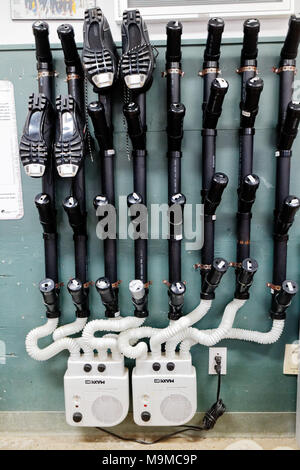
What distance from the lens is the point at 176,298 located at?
1.08 m

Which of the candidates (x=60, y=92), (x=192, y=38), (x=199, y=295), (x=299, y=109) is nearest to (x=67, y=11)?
(x=60, y=92)

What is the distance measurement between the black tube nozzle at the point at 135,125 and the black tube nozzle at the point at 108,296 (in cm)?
47

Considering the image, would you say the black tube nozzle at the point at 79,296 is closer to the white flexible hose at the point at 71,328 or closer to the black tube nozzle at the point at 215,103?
the white flexible hose at the point at 71,328

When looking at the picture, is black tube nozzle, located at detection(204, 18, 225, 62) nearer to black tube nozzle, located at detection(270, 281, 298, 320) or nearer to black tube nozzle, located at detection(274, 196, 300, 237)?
black tube nozzle, located at detection(274, 196, 300, 237)

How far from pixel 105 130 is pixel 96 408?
3.12ft

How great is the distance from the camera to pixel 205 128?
110 centimetres

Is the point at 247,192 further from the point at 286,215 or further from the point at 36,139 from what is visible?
the point at 36,139

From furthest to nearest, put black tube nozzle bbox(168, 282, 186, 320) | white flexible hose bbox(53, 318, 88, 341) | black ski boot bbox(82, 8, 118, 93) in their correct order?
1. white flexible hose bbox(53, 318, 88, 341)
2. black tube nozzle bbox(168, 282, 186, 320)
3. black ski boot bbox(82, 8, 118, 93)

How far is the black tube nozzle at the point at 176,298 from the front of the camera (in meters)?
1.07

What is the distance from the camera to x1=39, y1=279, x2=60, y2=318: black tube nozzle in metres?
1.10

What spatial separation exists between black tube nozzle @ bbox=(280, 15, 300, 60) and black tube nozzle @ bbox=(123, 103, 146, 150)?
51 centimetres

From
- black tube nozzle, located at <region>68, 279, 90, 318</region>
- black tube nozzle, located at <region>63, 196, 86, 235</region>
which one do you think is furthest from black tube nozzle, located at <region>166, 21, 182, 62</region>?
black tube nozzle, located at <region>68, 279, 90, 318</region>

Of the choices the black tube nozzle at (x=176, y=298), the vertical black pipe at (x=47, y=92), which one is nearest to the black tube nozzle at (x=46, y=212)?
the vertical black pipe at (x=47, y=92)

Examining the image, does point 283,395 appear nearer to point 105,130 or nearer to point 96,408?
point 96,408
